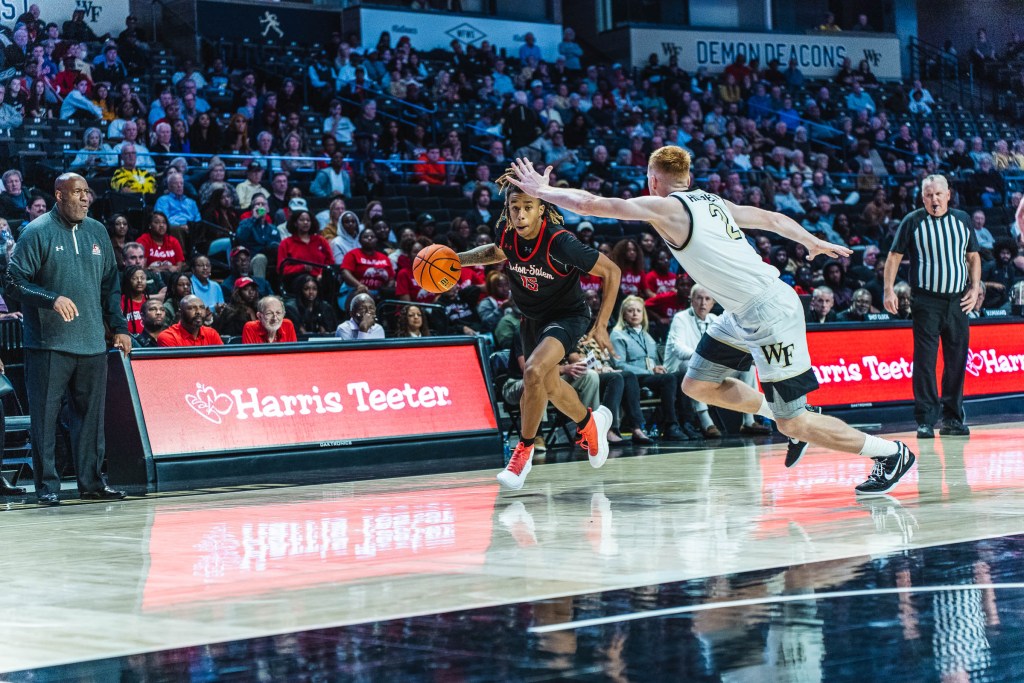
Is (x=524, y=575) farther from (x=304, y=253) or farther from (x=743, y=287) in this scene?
(x=304, y=253)

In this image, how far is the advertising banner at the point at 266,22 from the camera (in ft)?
77.6

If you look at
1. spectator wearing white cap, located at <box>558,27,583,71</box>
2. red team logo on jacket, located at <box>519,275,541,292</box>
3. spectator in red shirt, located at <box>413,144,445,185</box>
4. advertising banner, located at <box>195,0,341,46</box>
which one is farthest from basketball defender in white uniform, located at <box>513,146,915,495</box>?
spectator wearing white cap, located at <box>558,27,583,71</box>

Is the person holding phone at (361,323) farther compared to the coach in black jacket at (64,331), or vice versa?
the person holding phone at (361,323)

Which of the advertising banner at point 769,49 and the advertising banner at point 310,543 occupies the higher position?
the advertising banner at point 769,49

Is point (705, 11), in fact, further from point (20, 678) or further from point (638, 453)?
point (20, 678)

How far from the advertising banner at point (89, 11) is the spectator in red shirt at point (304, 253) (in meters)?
8.58

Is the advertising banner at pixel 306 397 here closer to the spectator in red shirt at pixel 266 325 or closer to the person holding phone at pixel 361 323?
the spectator in red shirt at pixel 266 325

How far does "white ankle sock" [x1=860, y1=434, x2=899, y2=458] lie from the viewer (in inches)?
284

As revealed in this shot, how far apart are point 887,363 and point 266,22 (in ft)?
45.5

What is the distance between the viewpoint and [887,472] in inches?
287

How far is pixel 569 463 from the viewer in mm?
10680

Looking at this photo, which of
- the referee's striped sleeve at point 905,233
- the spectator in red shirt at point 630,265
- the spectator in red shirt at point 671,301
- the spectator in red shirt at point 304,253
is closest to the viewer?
the referee's striped sleeve at point 905,233

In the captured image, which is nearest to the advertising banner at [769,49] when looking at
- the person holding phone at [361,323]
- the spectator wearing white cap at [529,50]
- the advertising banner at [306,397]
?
the spectator wearing white cap at [529,50]

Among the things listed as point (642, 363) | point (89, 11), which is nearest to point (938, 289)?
point (642, 363)
